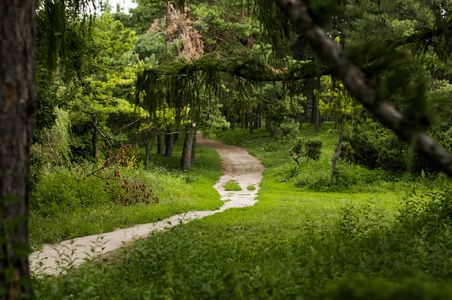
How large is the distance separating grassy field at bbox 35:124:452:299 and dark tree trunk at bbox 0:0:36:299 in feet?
2.35

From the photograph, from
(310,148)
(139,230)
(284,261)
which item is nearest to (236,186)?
(310,148)

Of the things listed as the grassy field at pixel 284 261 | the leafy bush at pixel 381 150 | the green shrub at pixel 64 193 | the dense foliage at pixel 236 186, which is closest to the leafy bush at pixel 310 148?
the dense foliage at pixel 236 186

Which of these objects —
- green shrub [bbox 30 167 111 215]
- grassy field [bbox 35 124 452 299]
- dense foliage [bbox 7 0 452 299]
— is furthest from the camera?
green shrub [bbox 30 167 111 215]

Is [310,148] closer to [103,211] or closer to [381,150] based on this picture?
[381,150]

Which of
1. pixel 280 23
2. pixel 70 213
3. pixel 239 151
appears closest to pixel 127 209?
pixel 70 213

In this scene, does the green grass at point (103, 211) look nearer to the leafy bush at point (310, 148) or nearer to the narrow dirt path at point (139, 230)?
the narrow dirt path at point (139, 230)

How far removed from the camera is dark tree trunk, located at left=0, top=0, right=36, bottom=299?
2572 millimetres

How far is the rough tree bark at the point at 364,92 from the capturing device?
244cm

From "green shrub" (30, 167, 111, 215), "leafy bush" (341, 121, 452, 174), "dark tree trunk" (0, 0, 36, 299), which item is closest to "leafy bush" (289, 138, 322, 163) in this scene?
Result: "leafy bush" (341, 121, 452, 174)

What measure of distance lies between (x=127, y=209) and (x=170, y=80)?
5.29 m

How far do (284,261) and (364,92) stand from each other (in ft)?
8.96

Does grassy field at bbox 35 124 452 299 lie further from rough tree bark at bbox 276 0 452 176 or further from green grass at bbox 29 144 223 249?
green grass at bbox 29 144 223 249

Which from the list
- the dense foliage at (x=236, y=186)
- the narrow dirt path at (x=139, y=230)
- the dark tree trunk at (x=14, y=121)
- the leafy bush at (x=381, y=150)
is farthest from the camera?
the leafy bush at (x=381, y=150)

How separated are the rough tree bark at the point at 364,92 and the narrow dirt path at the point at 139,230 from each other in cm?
307
